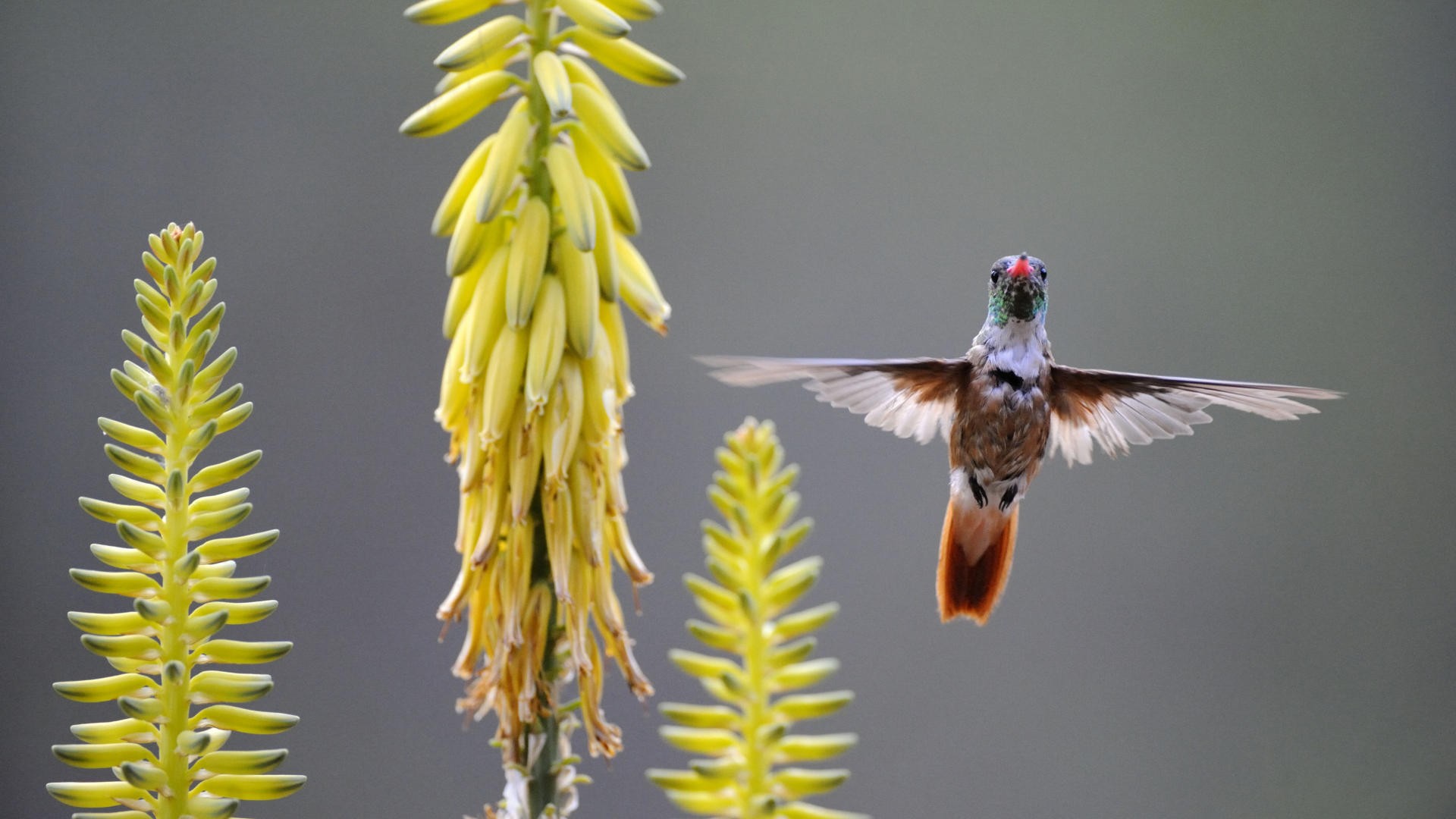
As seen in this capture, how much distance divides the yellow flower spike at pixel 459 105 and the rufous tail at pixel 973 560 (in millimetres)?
695

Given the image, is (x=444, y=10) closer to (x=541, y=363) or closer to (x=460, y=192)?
(x=460, y=192)

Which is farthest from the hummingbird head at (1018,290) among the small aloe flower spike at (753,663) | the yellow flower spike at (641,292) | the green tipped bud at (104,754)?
the green tipped bud at (104,754)

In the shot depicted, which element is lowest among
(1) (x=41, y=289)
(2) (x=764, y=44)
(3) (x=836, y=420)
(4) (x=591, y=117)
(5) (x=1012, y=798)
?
(5) (x=1012, y=798)

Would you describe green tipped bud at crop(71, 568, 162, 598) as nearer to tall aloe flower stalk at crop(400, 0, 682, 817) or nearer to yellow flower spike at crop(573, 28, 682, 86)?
tall aloe flower stalk at crop(400, 0, 682, 817)

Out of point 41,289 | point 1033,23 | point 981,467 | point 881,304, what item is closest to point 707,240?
point 881,304

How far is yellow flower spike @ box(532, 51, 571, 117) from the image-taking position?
0.81m

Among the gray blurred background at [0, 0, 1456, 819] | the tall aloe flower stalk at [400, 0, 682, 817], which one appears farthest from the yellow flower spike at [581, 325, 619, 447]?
the gray blurred background at [0, 0, 1456, 819]

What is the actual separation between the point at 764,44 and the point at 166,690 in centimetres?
256

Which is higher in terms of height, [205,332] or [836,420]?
[836,420]

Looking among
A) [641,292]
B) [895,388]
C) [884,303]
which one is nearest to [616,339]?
[641,292]

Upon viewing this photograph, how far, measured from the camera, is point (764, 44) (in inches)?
118

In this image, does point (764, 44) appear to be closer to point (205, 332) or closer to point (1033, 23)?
point (1033, 23)

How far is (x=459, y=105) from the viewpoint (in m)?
0.88

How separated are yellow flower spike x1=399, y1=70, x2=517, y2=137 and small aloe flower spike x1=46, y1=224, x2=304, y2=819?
0.19 metres
